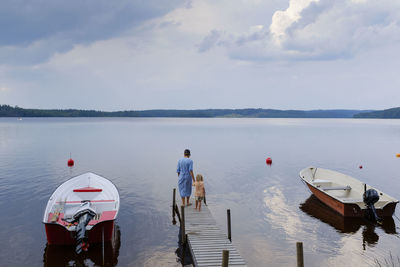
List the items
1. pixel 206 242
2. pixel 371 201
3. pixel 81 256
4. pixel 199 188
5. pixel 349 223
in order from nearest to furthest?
pixel 206 242 < pixel 81 256 < pixel 199 188 < pixel 371 201 < pixel 349 223

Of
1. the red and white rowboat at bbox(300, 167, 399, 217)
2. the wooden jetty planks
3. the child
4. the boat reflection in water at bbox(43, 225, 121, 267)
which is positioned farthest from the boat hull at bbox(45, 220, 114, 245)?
the red and white rowboat at bbox(300, 167, 399, 217)

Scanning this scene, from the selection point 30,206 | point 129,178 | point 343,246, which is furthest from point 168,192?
point 343,246

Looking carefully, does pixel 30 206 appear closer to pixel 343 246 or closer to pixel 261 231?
pixel 261 231

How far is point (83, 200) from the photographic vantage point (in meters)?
15.0

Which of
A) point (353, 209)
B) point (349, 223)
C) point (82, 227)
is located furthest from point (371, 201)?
point (82, 227)

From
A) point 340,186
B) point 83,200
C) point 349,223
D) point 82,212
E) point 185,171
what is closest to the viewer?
point 82,212

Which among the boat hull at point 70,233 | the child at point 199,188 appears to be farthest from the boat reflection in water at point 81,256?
the child at point 199,188

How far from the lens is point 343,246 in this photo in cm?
1418

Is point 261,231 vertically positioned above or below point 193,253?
below

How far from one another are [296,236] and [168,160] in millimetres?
25735

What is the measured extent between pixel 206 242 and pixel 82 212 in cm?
466

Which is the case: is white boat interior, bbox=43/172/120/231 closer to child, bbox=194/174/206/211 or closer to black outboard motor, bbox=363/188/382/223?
child, bbox=194/174/206/211

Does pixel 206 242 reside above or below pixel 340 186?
above

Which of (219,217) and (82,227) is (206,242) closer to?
(82,227)
